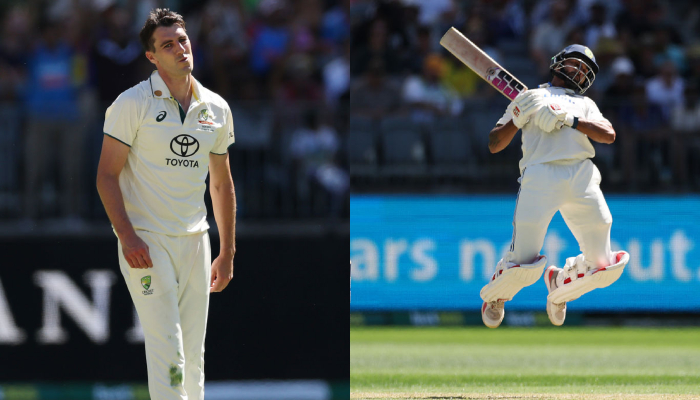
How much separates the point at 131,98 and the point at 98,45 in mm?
6108

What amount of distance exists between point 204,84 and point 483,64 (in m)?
4.93

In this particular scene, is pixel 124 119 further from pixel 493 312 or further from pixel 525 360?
pixel 525 360

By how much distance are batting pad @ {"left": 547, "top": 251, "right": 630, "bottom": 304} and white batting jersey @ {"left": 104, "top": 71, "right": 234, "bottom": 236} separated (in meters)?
2.94

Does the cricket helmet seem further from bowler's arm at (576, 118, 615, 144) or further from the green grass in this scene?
the green grass

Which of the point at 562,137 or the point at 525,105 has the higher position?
the point at 525,105

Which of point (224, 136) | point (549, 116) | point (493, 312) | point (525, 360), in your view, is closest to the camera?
point (224, 136)

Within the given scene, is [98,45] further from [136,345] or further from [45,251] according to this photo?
[136,345]

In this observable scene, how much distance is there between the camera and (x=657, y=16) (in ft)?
47.8

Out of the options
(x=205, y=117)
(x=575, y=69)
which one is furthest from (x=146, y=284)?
(x=575, y=69)

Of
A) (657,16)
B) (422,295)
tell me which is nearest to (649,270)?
(422,295)

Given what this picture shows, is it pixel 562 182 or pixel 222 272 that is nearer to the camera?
pixel 222 272

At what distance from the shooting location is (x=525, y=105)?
21.9 feet

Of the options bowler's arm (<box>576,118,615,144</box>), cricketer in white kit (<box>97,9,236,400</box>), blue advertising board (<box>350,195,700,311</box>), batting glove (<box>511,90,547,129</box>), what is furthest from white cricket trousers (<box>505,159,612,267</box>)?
blue advertising board (<box>350,195,700,311</box>)

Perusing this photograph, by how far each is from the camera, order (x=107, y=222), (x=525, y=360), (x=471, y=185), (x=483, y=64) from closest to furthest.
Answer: (x=483, y=64) → (x=107, y=222) → (x=525, y=360) → (x=471, y=185)
